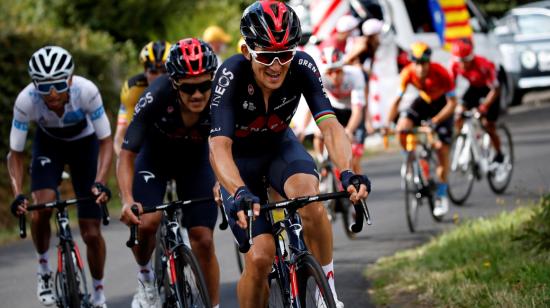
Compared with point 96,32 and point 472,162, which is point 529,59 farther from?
point 472,162

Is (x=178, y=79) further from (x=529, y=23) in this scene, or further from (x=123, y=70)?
(x=529, y=23)

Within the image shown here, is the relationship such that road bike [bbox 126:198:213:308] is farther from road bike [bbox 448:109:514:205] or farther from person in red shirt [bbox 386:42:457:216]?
road bike [bbox 448:109:514:205]

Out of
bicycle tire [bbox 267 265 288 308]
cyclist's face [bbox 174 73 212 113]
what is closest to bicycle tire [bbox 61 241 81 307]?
cyclist's face [bbox 174 73 212 113]

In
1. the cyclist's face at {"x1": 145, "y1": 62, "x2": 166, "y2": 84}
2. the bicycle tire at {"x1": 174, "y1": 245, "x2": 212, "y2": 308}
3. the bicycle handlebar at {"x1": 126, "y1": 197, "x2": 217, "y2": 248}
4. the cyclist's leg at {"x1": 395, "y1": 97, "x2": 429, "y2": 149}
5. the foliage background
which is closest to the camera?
the bicycle tire at {"x1": 174, "y1": 245, "x2": 212, "y2": 308}

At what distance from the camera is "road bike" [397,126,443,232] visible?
40.9 feet

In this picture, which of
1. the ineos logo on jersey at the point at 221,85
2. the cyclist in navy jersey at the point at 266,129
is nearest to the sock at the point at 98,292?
the cyclist in navy jersey at the point at 266,129

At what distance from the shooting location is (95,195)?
749cm

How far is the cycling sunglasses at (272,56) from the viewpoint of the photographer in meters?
5.89

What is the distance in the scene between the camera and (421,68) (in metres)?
12.6

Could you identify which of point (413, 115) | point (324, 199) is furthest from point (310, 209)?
point (413, 115)

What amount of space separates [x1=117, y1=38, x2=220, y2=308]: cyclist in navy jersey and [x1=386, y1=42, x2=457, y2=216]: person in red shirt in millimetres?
5282

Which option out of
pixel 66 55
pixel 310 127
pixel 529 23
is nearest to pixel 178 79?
pixel 66 55

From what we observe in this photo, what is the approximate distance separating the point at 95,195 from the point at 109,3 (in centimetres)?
1477

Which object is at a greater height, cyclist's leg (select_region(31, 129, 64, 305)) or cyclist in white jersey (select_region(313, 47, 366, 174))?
cyclist in white jersey (select_region(313, 47, 366, 174))
